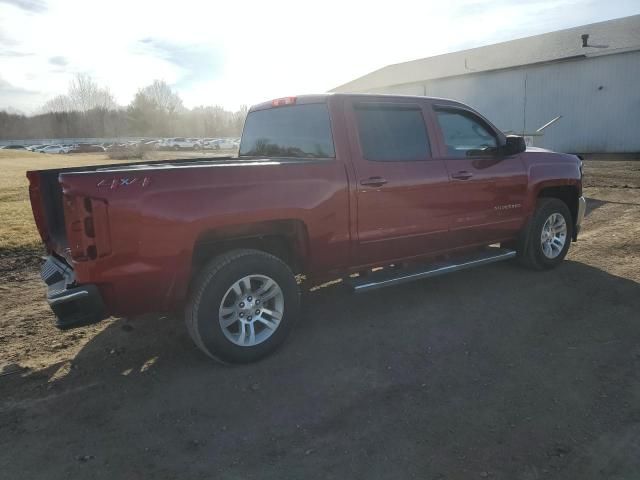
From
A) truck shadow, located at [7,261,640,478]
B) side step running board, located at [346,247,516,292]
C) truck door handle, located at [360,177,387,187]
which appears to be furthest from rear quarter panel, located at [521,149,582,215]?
truck door handle, located at [360,177,387,187]

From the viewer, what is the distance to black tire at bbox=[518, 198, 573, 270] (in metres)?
5.61

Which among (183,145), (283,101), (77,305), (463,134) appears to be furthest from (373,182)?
(183,145)

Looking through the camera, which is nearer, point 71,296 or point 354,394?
point 71,296

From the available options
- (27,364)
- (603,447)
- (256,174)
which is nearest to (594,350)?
(603,447)

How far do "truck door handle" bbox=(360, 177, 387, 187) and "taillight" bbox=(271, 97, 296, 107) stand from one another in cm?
108

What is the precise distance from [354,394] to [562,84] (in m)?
27.7

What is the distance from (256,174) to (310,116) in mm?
1071

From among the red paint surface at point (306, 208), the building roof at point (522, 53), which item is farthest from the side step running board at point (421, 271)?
the building roof at point (522, 53)

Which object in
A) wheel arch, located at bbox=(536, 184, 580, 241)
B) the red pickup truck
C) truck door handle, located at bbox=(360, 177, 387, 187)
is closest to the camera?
the red pickup truck

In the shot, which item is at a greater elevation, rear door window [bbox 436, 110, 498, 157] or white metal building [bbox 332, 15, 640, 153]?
white metal building [bbox 332, 15, 640, 153]

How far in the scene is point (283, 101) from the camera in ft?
15.3

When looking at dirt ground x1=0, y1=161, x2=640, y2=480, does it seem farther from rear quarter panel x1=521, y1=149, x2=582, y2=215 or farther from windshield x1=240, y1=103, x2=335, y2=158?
windshield x1=240, y1=103, x2=335, y2=158

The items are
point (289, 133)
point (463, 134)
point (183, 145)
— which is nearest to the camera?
point (289, 133)

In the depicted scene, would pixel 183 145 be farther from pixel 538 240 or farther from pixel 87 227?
pixel 87 227
